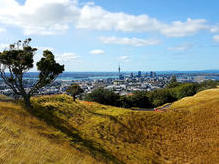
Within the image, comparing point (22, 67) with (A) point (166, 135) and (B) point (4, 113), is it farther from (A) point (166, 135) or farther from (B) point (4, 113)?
(A) point (166, 135)

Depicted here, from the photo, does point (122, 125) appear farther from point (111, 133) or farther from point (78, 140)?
point (78, 140)

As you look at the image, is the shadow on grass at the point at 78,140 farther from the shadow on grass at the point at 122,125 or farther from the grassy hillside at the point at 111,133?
the shadow on grass at the point at 122,125

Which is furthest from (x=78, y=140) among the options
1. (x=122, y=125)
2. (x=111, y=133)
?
(x=122, y=125)

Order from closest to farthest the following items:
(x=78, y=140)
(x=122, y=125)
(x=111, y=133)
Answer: (x=78, y=140) < (x=111, y=133) < (x=122, y=125)

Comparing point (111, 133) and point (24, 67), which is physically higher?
point (24, 67)

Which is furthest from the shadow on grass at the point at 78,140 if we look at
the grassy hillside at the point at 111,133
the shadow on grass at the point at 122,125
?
the shadow on grass at the point at 122,125

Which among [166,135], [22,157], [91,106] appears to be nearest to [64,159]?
[22,157]
